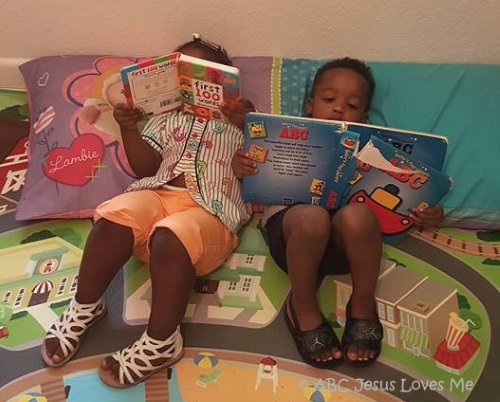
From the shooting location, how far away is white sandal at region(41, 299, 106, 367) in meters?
1.05

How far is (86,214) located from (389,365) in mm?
749

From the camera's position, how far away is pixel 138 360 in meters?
1.01

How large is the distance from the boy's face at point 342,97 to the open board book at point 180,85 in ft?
0.64

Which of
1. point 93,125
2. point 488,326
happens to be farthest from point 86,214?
point 488,326

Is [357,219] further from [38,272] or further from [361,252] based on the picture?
[38,272]

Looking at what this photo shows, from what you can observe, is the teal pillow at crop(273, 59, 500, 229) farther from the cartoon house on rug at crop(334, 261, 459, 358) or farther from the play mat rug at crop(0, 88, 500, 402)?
the cartoon house on rug at crop(334, 261, 459, 358)

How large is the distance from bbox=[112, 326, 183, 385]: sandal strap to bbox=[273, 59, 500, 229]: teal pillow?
2.05 feet

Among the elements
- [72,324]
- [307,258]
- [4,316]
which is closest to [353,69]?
[307,258]

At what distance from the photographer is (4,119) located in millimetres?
1580

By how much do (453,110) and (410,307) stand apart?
49cm

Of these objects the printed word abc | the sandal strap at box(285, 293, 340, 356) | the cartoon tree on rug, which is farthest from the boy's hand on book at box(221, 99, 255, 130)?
the cartoon tree on rug

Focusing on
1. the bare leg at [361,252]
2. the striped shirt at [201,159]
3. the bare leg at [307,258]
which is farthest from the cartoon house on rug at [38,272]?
the bare leg at [361,252]

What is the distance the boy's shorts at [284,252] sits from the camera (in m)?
1.14

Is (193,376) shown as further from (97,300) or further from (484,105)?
(484,105)
